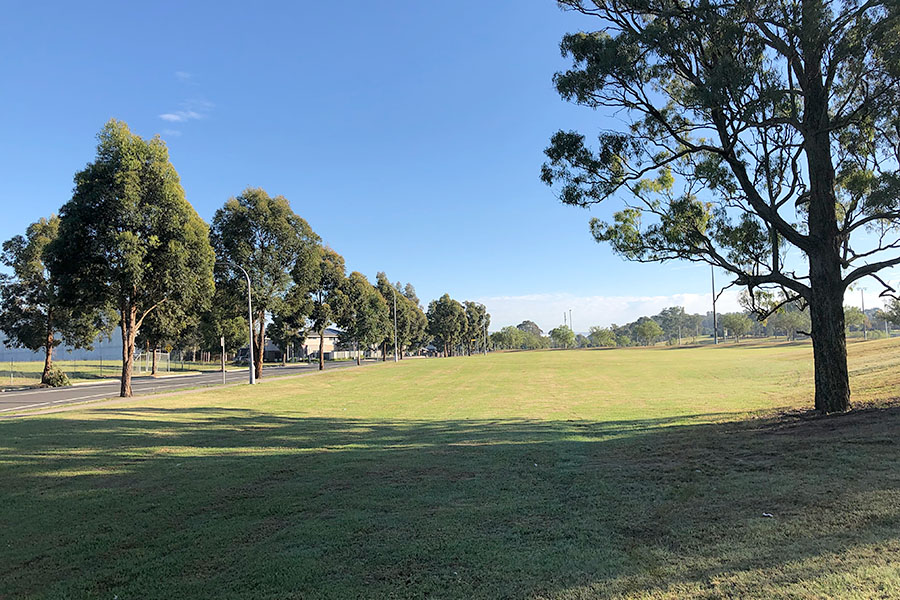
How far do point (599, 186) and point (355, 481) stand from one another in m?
8.95

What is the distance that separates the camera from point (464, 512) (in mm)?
5469

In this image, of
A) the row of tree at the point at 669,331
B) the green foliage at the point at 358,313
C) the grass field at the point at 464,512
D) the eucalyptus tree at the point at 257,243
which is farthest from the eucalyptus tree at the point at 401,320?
the row of tree at the point at 669,331

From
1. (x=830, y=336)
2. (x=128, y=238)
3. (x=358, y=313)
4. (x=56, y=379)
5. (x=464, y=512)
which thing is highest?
(x=128, y=238)

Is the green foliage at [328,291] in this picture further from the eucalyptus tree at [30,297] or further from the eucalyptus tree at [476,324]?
the eucalyptus tree at [476,324]

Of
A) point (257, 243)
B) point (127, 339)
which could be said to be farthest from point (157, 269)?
point (257, 243)

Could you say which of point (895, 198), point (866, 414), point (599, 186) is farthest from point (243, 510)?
point (895, 198)

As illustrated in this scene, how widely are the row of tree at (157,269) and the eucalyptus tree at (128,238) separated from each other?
0.04m

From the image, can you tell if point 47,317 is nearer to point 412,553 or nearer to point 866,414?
point 412,553

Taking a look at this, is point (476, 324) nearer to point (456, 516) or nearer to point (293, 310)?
point (293, 310)

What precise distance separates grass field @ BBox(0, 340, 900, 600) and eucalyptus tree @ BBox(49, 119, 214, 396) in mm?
10412

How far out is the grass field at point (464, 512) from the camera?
3.75 meters

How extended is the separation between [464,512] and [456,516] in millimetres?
171

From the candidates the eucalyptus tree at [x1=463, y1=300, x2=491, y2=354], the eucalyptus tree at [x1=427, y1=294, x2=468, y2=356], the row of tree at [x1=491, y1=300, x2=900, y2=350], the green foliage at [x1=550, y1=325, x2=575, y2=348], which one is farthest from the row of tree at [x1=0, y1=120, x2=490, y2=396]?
the green foliage at [x1=550, y1=325, x2=575, y2=348]

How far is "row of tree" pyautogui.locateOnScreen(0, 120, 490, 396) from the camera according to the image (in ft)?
66.8
